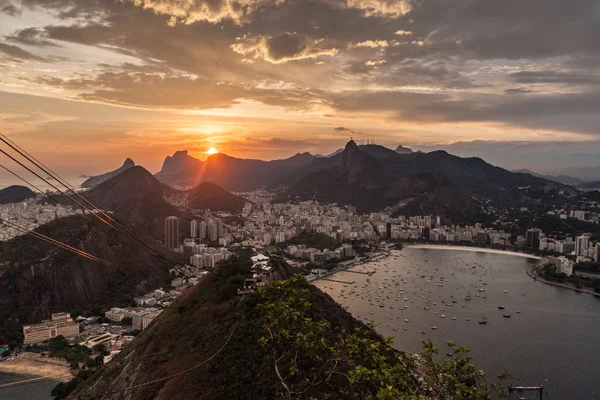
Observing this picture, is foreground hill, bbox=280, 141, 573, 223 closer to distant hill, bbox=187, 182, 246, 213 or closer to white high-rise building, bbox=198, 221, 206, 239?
distant hill, bbox=187, 182, 246, 213

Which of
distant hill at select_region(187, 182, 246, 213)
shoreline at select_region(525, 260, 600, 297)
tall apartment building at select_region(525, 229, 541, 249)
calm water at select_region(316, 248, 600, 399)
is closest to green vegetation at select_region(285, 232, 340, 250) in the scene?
calm water at select_region(316, 248, 600, 399)

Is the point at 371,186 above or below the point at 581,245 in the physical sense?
above

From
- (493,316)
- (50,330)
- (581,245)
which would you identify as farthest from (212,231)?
(581,245)

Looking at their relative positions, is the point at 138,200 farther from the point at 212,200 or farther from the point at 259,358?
the point at 259,358

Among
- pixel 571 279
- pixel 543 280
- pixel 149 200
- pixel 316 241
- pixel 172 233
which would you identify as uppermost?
pixel 149 200

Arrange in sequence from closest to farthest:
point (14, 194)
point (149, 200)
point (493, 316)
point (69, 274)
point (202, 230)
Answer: point (493, 316), point (69, 274), point (202, 230), point (149, 200), point (14, 194)

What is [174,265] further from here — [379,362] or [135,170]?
[135,170]

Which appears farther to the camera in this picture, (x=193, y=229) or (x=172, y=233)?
(x=193, y=229)

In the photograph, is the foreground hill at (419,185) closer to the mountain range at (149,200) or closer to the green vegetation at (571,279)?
the mountain range at (149,200)
